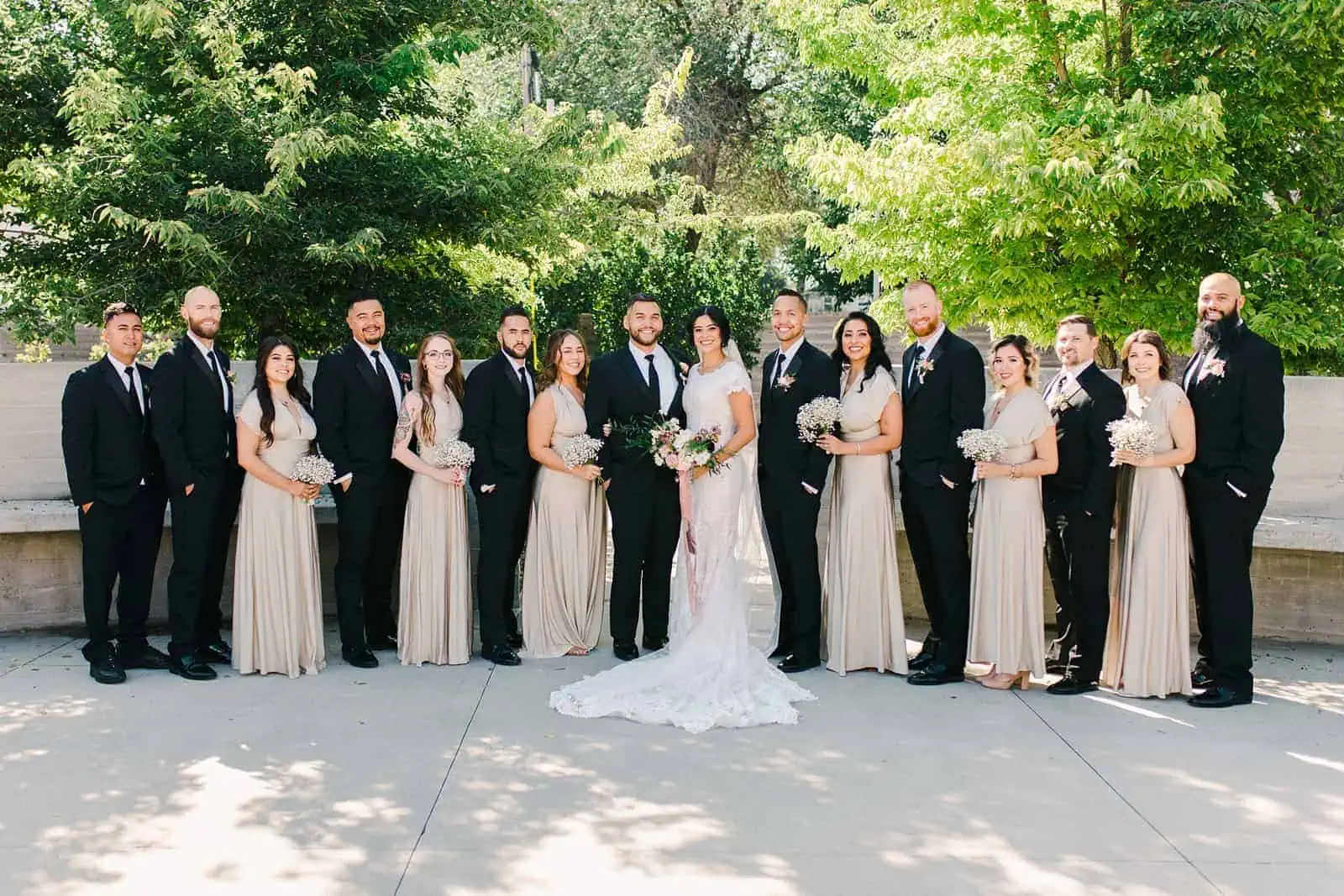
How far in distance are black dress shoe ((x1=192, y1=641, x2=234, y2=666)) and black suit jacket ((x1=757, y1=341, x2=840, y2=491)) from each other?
3528mm

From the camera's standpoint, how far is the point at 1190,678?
632cm

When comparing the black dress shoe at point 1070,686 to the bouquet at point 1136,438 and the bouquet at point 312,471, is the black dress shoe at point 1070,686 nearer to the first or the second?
the bouquet at point 1136,438

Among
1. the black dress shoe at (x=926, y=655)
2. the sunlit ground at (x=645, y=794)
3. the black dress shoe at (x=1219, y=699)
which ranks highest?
the black dress shoe at (x=926, y=655)

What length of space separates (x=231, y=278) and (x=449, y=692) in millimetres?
5491

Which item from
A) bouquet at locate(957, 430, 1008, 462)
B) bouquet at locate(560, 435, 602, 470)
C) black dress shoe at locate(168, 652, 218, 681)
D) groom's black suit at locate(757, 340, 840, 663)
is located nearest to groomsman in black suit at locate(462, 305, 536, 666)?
Answer: bouquet at locate(560, 435, 602, 470)

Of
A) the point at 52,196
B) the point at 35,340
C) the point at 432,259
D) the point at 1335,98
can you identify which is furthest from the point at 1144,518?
the point at 35,340

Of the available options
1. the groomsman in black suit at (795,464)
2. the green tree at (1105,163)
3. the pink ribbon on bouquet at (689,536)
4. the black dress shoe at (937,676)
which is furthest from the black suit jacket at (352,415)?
the green tree at (1105,163)

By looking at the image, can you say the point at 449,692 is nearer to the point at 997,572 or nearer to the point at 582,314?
the point at 997,572

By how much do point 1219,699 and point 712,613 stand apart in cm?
279

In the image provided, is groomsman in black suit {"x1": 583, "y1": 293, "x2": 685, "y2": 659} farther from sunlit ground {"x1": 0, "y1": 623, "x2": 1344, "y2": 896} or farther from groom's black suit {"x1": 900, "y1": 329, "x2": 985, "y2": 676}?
groom's black suit {"x1": 900, "y1": 329, "x2": 985, "y2": 676}

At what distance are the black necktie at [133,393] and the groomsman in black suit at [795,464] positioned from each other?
3681 millimetres

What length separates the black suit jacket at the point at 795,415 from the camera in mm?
6684

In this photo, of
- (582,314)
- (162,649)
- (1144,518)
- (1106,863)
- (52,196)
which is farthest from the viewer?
(582,314)

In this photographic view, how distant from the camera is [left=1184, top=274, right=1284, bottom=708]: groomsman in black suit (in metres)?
6.05
